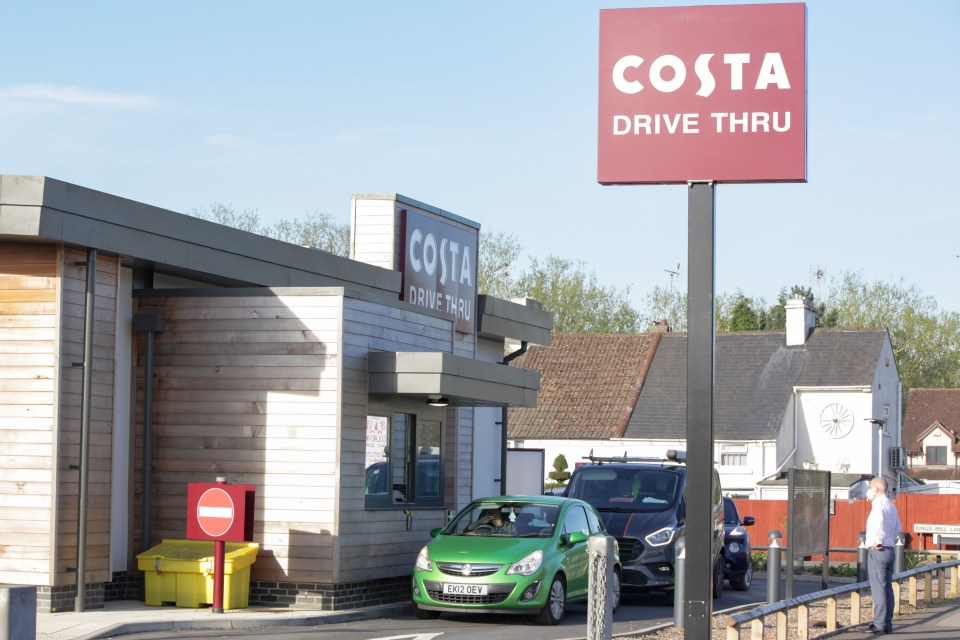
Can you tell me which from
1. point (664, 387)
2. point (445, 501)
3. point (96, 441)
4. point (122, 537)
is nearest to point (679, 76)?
point (96, 441)

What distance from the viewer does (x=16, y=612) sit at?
6500 millimetres

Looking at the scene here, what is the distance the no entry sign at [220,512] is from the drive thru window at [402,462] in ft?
6.86

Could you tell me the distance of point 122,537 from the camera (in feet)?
53.5

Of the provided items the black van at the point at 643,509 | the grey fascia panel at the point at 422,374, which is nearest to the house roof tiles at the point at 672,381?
the black van at the point at 643,509

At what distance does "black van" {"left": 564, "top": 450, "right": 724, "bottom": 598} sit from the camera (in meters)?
19.2

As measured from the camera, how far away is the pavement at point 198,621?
13328 mm

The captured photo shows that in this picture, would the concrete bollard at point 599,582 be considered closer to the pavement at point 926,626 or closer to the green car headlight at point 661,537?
the pavement at point 926,626

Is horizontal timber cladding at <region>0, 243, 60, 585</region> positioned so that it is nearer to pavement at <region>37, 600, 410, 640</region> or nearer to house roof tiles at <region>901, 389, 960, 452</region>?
pavement at <region>37, 600, 410, 640</region>

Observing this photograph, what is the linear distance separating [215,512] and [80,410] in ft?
5.97

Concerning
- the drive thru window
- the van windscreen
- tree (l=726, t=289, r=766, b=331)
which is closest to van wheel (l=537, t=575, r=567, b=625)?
the drive thru window

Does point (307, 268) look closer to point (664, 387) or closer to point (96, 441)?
point (96, 441)

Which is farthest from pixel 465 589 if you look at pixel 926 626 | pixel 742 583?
pixel 742 583

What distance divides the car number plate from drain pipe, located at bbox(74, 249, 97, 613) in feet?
13.0

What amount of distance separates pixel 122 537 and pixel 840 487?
3884cm
